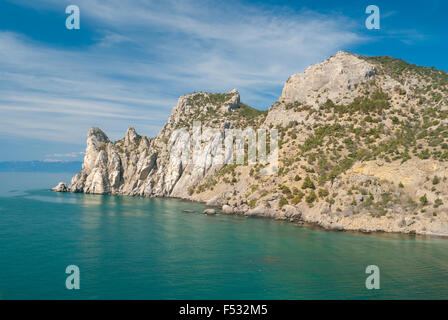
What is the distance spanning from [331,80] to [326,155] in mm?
37165

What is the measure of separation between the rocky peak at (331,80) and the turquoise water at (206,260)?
5778 cm

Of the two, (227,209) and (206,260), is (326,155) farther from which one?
(206,260)

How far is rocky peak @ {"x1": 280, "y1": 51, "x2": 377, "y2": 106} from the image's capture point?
105562mm

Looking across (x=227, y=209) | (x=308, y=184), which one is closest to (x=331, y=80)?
(x=308, y=184)

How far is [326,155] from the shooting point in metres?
85.2

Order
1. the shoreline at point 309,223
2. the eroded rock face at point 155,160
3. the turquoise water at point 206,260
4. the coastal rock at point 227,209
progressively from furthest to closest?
1. the eroded rock face at point 155,160
2. the coastal rock at point 227,209
3. the shoreline at point 309,223
4. the turquoise water at point 206,260

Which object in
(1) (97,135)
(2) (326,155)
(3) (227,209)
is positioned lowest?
(3) (227,209)

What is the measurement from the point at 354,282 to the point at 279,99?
95.6 meters

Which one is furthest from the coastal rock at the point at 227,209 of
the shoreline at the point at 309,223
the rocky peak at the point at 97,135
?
the rocky peak at the point at 97,135

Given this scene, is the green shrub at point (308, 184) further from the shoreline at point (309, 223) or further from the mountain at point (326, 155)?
the shoreline at point (309, 223)

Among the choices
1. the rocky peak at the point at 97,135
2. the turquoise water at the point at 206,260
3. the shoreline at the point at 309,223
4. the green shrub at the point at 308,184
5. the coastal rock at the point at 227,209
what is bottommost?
the turquoise water at the point at 206,260

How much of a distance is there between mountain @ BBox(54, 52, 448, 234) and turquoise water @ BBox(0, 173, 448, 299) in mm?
8863

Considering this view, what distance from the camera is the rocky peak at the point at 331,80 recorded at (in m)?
106

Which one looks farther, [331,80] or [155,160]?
[155,160]
